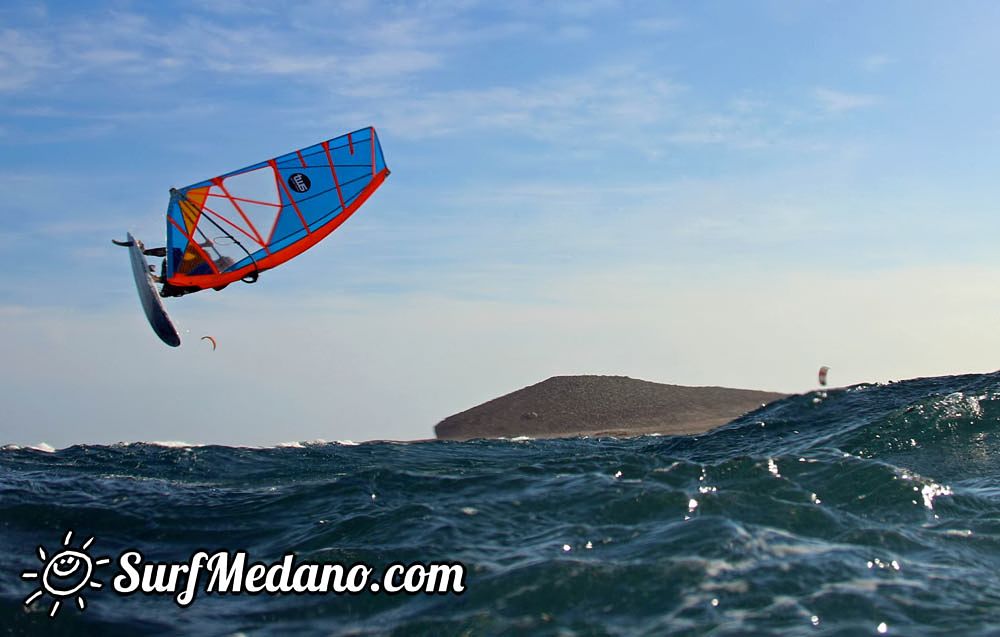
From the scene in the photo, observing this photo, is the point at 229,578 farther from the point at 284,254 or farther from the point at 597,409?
the point at 597,409

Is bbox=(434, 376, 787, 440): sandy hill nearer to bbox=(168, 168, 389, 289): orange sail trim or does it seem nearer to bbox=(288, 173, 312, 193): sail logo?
bbox=(168, 168, 389, 289): orange sail trim

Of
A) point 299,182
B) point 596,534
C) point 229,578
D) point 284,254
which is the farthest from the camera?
point 299,182

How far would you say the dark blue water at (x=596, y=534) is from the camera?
5.77m

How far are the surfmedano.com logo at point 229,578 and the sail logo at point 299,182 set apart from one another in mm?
9677

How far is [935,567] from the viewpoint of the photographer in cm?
648

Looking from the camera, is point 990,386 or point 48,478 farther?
point 990,386

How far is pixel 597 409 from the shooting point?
2311 centimetres

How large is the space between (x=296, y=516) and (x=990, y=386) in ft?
38.2

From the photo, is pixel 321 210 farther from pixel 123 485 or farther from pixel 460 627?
pixel 460 627

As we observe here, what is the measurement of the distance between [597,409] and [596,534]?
15.8 m

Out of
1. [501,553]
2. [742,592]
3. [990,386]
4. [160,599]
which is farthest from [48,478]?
[990,386]

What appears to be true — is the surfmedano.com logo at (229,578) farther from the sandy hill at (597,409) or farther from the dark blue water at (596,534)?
the sandy hill at (597,409)

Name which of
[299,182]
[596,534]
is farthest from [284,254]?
[596,534]

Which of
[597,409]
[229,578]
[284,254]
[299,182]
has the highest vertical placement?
[299,182]
